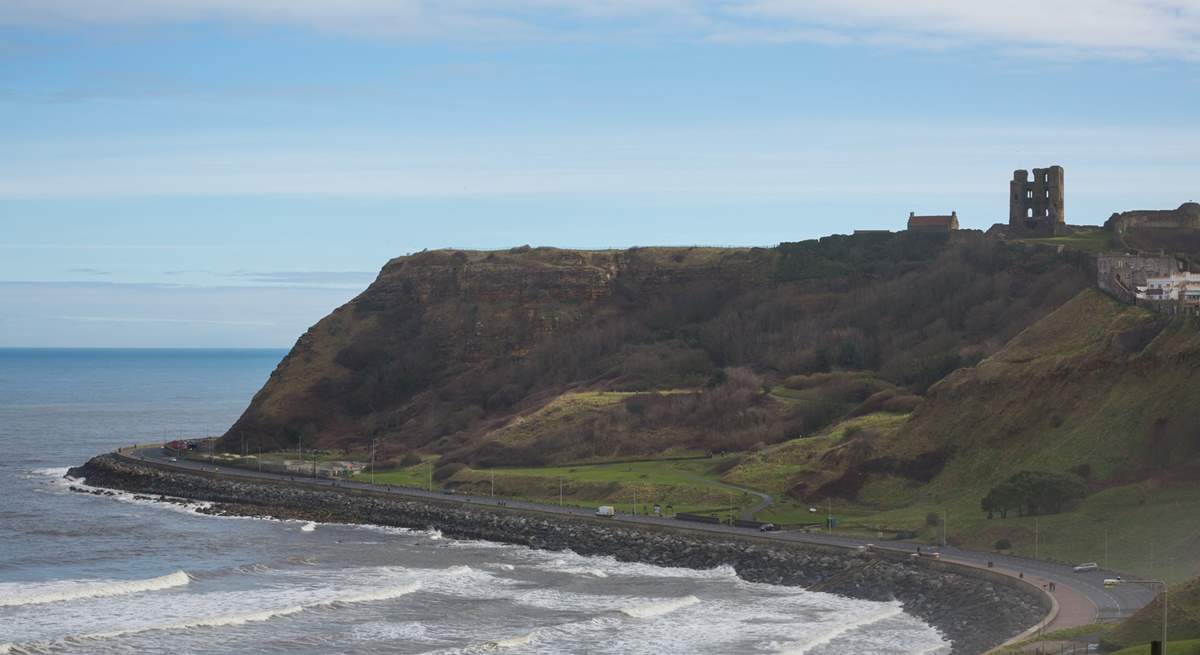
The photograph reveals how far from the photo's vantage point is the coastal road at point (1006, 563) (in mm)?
55656

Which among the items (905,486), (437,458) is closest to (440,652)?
(905,486)

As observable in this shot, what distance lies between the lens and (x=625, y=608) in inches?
2628

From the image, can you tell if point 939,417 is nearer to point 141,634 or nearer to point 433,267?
point 141,634

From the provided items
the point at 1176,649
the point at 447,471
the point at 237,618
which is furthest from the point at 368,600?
the point at 447,471

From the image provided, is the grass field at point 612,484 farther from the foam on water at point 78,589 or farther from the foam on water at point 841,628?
the foam on water at point 78,589

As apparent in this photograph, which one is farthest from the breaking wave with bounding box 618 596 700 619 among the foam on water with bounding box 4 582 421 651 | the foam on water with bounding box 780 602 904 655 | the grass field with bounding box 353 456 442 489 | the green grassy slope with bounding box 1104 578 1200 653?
the grass field with bounding box 353 456 442 489

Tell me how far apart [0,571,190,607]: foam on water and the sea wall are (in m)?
21.6

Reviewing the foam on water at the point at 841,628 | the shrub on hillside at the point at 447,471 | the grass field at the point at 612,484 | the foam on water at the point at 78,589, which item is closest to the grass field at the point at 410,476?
the grass field at the point at 612,484

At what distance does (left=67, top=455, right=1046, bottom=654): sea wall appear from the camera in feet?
201

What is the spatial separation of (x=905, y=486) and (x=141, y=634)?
44.3 m

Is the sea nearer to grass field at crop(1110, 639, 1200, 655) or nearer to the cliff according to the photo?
grass field at crop(1110, 639, 1200, 655)

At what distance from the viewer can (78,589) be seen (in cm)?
7200

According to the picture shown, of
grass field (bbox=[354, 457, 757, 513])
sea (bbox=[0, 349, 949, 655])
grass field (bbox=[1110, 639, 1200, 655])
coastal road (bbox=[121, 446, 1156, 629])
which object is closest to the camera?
grass field (bbox=[1110, 639, 1200, 655])

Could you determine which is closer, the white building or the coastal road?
the coastal road
